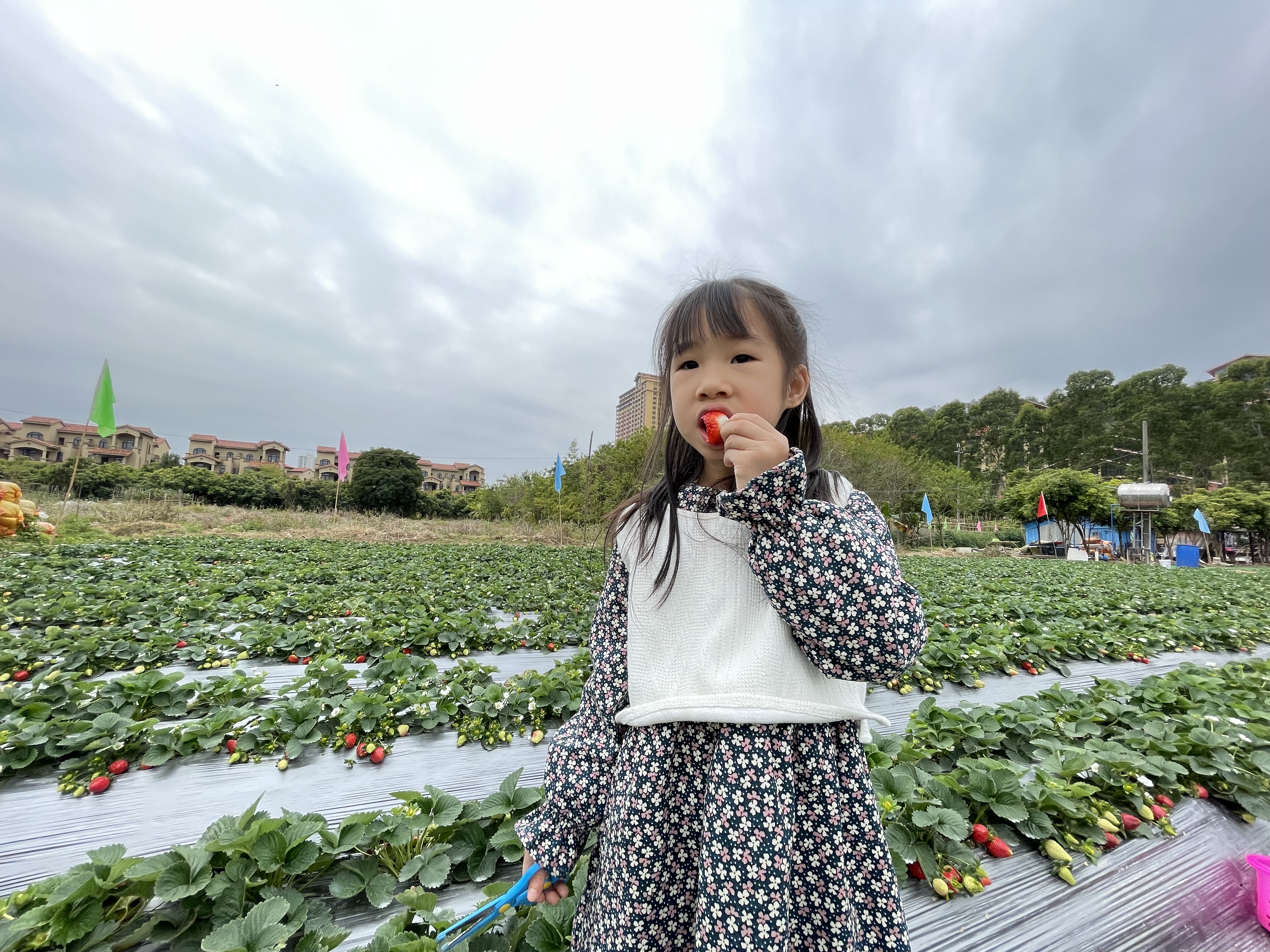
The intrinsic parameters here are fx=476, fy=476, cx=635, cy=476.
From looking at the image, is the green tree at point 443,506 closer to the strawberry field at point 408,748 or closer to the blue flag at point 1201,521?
the strawberry field at point 408,748

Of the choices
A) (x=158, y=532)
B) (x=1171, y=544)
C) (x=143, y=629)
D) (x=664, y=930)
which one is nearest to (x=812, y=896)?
(x=664, y=930)

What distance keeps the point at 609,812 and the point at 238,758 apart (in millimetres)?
1933

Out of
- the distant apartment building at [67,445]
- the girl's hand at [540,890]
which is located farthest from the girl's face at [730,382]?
the distant apartment building at [67,445]

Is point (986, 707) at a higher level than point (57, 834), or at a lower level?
higher

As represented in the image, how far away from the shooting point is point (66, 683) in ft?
7.13

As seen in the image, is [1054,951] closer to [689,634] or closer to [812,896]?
[812,896]

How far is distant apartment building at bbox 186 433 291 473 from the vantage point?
44.3 metres

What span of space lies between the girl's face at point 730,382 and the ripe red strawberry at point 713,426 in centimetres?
1

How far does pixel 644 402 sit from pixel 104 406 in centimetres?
1270

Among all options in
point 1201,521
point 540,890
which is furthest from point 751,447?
point 1201,521

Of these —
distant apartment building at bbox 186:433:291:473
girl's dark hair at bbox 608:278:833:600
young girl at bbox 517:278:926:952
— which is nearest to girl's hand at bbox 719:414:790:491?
young girl at bbox 517:278:926:952

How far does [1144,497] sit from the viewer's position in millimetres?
18391

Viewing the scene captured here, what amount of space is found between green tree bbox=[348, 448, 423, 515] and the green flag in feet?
62.3

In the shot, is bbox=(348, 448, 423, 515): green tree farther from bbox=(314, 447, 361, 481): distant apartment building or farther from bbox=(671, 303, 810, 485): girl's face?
bbox=(671, 303, 810, 485): girl's face
